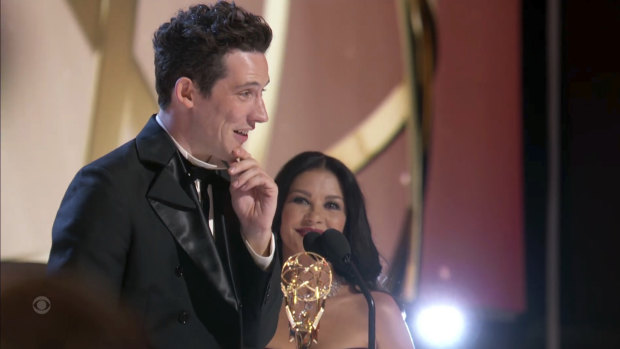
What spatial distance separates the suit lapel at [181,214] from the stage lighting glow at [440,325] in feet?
5.48

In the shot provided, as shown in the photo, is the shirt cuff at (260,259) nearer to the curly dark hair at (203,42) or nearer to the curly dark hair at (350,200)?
the curly dark hair at (203,42)

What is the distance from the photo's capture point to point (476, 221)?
323 cm

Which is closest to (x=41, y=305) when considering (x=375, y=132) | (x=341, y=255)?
(x=341, y=255)

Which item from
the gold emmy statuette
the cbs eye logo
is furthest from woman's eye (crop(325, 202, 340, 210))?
the cbs eye logo

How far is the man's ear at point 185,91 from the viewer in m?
1.49

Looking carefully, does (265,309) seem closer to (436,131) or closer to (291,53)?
(291,53)

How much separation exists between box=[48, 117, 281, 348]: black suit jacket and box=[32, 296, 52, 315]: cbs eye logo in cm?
23

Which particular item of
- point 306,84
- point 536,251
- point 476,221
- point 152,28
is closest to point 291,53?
point 306,84

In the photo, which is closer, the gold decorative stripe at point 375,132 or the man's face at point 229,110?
the man's face at point 229,110

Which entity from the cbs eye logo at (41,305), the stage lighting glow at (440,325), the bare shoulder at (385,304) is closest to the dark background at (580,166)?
the stage lighting glow at (440,325)

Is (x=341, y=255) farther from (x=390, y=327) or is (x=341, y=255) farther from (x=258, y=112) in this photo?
(x=390, y=327)

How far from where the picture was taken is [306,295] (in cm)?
155

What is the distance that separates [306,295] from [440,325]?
1598mm

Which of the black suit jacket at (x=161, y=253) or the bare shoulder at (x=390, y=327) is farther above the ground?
the black suit jacket at (x=161, y=253)
